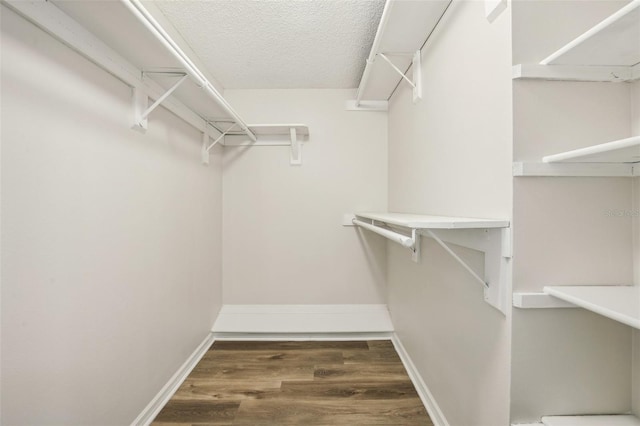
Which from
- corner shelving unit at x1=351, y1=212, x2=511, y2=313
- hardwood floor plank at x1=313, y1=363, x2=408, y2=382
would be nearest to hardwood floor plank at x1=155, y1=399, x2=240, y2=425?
hardwood floor plank at x1=313, y1=363, x2=408, y2=382

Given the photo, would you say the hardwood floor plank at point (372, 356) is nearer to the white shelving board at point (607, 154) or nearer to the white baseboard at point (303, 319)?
the white baseboard at point (303, 319)

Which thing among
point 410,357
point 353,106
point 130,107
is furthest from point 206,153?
point 410,357

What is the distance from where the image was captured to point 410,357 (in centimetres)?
170

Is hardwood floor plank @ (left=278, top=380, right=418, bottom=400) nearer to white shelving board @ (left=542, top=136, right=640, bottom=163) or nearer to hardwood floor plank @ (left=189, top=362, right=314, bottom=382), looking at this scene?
hardwood floor plank @ (left=189, top=362, right=314, bottom=382)

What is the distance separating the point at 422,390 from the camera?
1472 mm

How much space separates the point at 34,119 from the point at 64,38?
29cm

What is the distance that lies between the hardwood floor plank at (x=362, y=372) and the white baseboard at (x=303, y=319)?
357mm

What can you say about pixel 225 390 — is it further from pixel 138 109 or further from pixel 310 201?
pixel 138 109

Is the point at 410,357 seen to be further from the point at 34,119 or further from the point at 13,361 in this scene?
the point at 34,119

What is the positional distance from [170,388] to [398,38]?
2.22 m

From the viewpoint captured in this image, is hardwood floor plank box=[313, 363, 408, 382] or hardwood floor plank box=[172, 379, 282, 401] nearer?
hardwood floor plank box=[172, 379, 282, 401]

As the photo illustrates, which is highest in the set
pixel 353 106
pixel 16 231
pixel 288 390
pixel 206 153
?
pixel 353 106

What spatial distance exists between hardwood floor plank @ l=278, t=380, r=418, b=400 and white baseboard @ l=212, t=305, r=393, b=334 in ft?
1.71

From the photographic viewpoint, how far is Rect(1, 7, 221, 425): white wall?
74 centimetres
